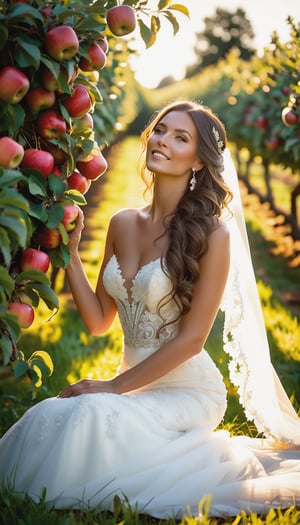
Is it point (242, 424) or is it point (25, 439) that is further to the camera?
point (242, 424)

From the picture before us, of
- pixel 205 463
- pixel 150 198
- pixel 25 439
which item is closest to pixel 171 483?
pixel 205 463

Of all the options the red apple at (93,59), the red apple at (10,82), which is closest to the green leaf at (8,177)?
the red apple at (10,82)

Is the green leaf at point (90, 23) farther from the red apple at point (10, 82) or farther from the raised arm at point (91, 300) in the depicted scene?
the raised arm at point (91, 300)

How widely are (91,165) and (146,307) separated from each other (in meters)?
0.84

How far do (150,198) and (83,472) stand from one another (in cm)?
144

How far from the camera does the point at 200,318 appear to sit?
3062 millimetres

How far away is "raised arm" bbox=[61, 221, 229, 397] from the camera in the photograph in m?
2.99

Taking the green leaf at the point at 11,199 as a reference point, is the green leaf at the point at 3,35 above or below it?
above

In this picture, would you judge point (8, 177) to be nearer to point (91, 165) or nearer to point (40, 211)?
point (40, 211)

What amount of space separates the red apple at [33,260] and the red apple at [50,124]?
1.19 feet

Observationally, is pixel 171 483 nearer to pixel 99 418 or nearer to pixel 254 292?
pixel 99 418

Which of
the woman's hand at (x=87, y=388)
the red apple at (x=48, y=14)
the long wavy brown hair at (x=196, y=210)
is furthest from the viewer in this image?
the long wavy brown hair at (x=196, y=210)

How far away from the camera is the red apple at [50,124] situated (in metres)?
2.30

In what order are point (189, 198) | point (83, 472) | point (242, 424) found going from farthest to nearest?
point (242, 424)
point (189, 198)
point (83, 472)
